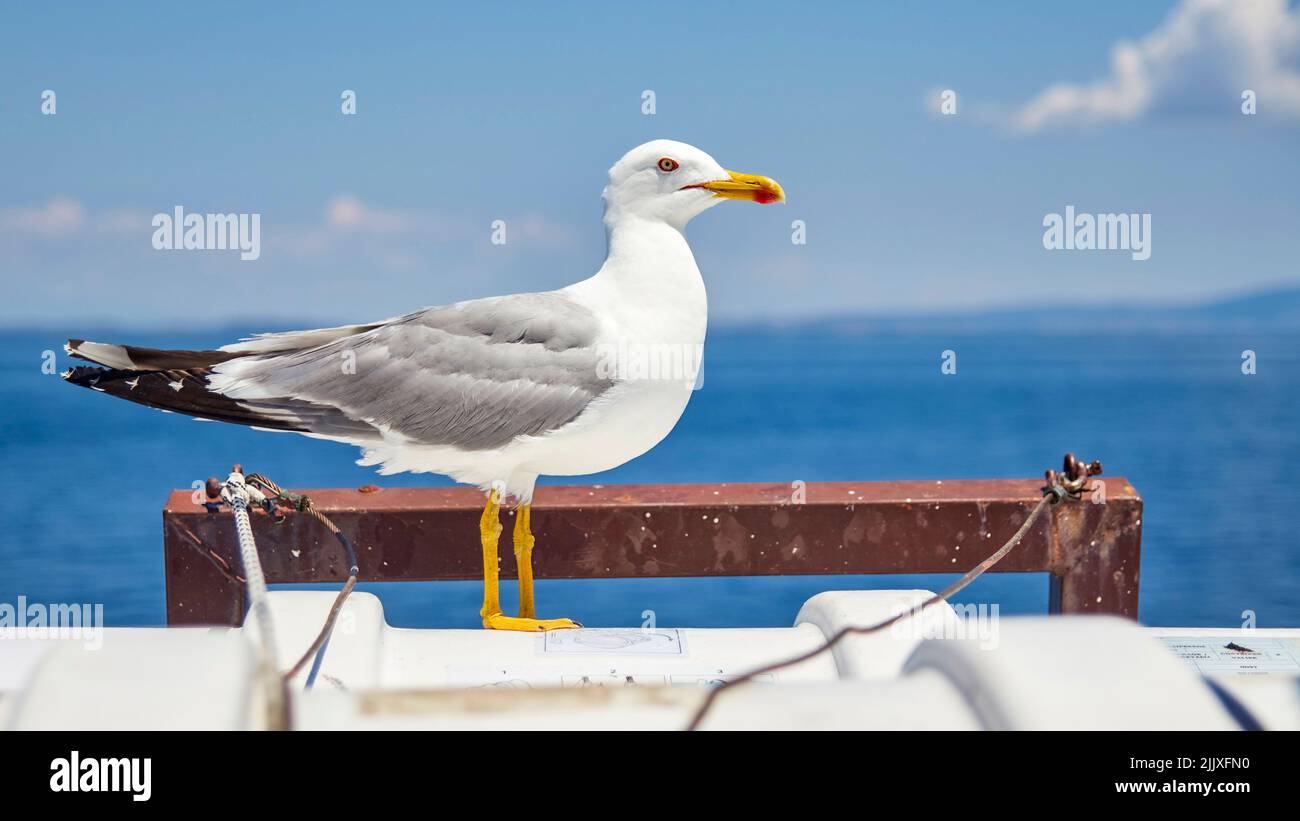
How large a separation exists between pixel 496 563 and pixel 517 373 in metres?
0.47

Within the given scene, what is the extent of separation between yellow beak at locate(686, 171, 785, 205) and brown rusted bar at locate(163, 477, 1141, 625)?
29.5 inches

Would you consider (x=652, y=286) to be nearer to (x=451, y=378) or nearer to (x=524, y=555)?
(x=451, y=378)

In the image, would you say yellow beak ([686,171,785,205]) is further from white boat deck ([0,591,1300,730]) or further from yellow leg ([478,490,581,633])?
white boat deck ([0,591,1300,730])

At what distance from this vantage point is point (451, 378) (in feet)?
8.20

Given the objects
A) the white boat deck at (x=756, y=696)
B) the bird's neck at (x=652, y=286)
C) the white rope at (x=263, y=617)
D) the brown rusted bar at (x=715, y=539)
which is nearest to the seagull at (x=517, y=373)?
the bird's neck at (x=652, y=286)

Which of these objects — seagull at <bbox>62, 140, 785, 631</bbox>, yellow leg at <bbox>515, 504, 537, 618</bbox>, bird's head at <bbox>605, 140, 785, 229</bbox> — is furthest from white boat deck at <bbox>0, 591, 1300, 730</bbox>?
yellow leg at <bbox>515, 504, 537, 618</bbox>

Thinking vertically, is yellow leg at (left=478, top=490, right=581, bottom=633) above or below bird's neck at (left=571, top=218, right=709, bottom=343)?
below

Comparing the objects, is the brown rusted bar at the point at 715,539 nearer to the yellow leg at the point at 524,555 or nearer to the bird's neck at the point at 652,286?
the yellow leg at the point at 524,555

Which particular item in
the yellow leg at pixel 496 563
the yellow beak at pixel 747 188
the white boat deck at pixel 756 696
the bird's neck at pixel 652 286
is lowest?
the yellow leg at pixel 496 563

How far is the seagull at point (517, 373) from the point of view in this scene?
2410 mm

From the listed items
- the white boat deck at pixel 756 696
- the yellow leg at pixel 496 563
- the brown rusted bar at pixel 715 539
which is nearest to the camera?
the white boat deck at pixel 756 696

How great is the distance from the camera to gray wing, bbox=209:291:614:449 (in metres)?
2.43
